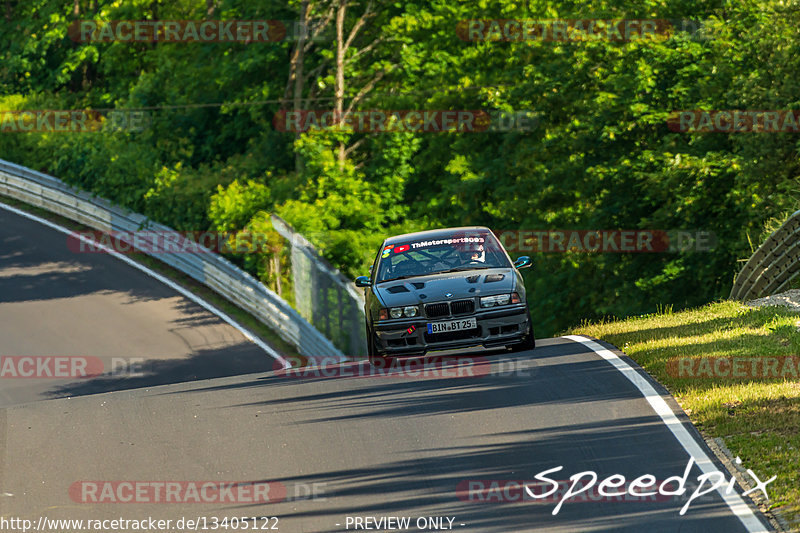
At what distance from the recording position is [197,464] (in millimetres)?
10305

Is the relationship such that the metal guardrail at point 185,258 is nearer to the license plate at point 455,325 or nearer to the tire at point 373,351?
the tire at point 373,351

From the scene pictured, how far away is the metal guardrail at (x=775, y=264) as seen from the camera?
18.5m

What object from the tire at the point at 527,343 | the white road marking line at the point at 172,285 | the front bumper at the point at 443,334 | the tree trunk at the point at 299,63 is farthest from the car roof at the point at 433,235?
the tree trunk at the point at 299,63

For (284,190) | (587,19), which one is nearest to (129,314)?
(284,190)

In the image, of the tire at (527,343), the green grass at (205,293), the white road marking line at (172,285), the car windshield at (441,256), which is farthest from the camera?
the green grass at (205,293)

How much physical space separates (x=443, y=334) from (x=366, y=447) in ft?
11.1

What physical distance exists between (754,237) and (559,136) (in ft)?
24.7

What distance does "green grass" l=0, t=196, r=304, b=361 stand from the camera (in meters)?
25.4

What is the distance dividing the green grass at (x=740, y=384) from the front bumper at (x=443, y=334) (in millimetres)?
1777

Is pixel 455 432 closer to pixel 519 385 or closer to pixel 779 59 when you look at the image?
pixel 519 385

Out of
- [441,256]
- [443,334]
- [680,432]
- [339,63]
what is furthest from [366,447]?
[339,63]

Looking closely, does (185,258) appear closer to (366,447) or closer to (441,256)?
(441,256)

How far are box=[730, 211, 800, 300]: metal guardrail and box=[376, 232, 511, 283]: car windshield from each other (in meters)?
6.20

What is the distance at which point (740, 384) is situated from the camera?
11555 mm
